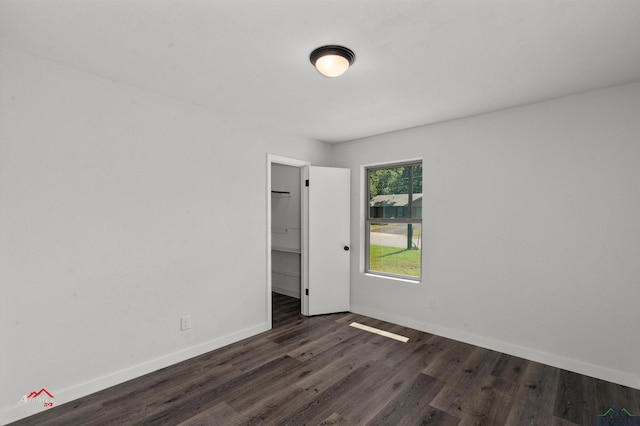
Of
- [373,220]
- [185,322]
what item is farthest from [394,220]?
[185,322]

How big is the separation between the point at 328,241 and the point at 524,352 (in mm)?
2543

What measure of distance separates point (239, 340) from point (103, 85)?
2.80 m

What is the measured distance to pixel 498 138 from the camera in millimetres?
3227

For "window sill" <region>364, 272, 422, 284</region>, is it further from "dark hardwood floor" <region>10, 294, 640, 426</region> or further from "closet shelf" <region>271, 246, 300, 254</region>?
"closet shelf" <region>271, 246, 300, 254</region>

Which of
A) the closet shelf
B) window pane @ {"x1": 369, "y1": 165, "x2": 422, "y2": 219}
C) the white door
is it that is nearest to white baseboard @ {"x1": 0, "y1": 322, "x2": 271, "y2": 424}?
the white door

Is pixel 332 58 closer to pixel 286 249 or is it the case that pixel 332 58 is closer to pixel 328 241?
pixel 328 241

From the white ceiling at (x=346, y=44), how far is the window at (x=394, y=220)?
129cm

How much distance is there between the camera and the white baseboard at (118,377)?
2.10 meters

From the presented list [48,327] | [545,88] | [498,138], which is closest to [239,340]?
[48,327]

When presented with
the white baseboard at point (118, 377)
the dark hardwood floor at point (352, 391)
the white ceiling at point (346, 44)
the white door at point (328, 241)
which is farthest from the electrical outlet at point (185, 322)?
the white ceiling at point (346, 44)

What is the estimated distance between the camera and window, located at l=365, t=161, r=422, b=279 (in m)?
4.00

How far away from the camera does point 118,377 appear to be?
2.55m

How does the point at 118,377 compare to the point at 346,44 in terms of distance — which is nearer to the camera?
the point at 346,44

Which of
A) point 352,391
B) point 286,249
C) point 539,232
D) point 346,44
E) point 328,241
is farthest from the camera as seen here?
point 286,249
